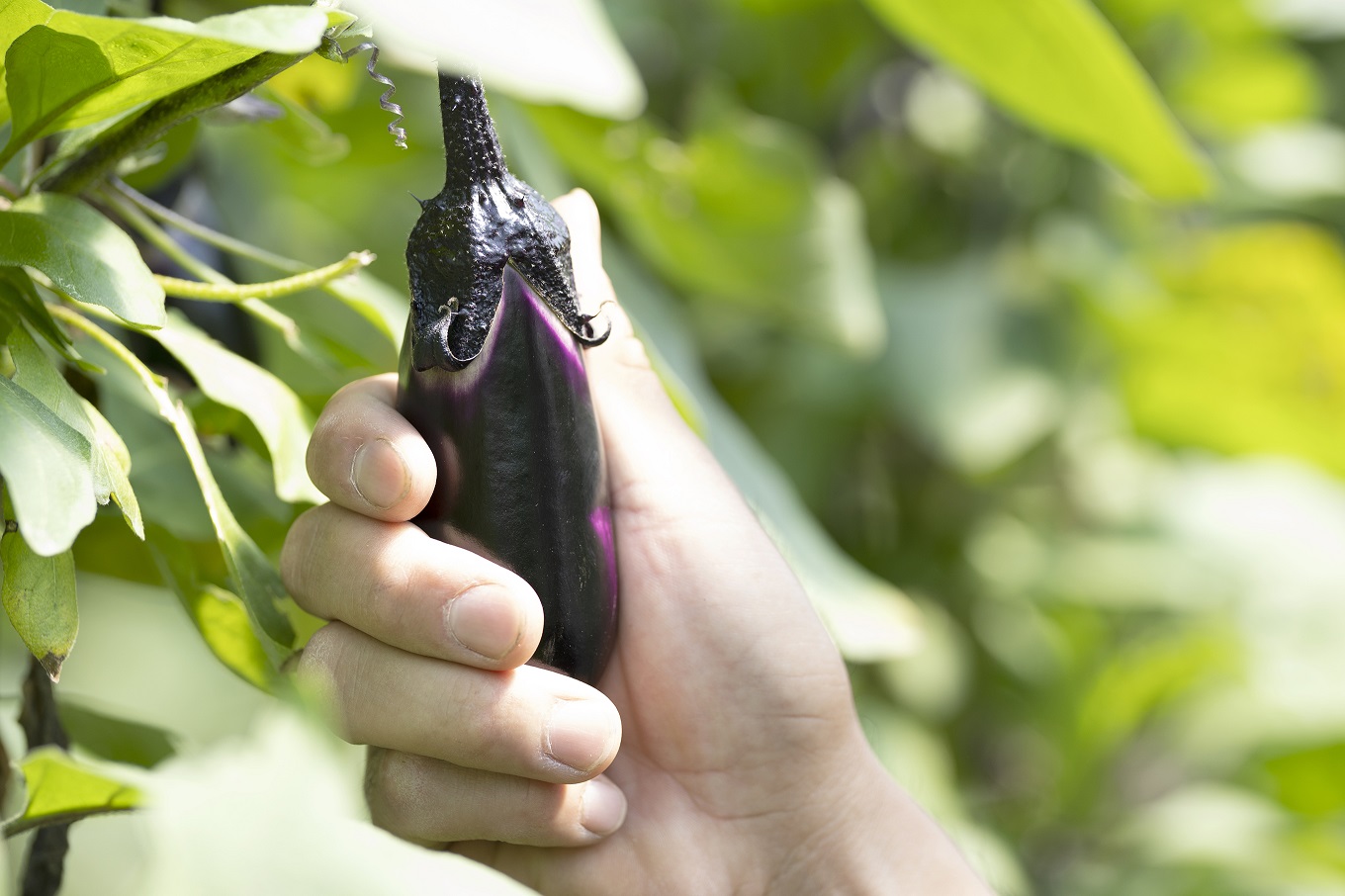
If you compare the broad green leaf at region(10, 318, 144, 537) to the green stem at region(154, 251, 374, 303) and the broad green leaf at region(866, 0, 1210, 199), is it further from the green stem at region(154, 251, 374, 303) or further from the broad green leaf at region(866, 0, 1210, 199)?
the broad green leaf at region(866, 0, 1210, 199)

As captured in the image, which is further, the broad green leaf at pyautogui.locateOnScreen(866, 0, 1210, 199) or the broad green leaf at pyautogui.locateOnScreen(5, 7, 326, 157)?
the broad green leaf at pyautogui.locateOnScreen(866, 0, 1210, 199)

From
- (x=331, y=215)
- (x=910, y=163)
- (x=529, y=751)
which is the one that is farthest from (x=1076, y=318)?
(x=529, y=751)

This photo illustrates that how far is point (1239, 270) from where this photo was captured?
41.1 inches

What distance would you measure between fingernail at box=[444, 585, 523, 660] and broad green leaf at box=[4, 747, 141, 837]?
0.29 ft

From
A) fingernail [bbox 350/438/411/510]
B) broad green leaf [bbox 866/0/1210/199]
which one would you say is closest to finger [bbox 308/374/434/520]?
fingernail [bbox 350/438/411/510]

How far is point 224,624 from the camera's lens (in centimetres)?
37

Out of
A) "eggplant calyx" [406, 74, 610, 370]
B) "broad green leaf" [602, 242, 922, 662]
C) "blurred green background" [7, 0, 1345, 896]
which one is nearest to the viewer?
"eggplant calyx" [406, 74, 610, 370]

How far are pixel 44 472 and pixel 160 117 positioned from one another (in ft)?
0.38

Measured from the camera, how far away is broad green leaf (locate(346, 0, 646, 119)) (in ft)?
0.84

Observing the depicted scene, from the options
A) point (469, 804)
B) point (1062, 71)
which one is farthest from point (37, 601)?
point (1062, 71)

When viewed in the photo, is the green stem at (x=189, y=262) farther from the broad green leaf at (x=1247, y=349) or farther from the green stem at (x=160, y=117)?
the broad green leaf at (x=1247, y=349)

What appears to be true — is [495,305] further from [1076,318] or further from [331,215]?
[331,215]

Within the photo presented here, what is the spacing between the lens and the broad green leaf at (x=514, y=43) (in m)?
0.26

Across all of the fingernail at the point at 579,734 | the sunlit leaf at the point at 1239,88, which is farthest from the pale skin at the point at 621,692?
the sunlit leaf at the point at 1239,88
